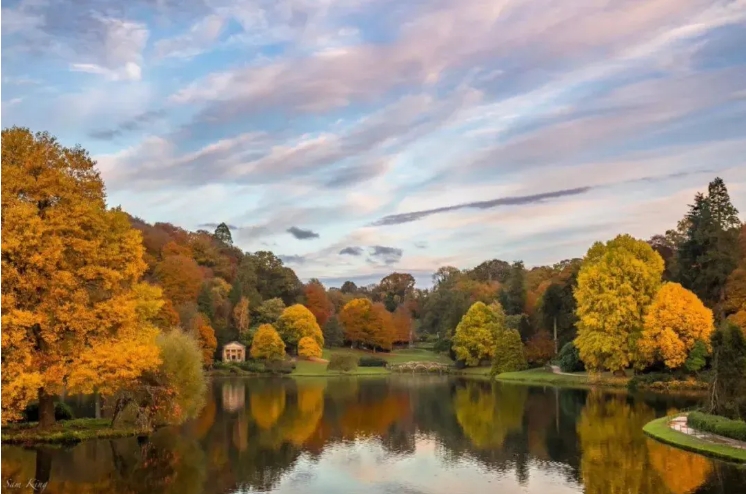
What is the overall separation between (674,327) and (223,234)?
96.2 meters

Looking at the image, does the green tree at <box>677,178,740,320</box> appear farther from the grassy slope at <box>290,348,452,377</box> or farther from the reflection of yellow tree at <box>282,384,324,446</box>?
the grassy slope at <box>290,348,452,377</box>

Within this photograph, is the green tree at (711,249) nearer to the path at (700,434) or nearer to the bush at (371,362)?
the path at (700,434)

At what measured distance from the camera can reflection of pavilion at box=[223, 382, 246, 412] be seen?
43.5 metres

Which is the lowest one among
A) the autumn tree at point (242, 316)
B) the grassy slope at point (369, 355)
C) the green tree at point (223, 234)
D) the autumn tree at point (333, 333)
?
the grassy slope at point (369, 355)

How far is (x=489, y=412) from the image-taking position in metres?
40.8

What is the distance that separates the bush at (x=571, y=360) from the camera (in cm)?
6512

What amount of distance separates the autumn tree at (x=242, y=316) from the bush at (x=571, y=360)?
134 ft

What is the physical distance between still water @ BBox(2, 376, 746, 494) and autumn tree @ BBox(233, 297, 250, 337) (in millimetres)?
42885

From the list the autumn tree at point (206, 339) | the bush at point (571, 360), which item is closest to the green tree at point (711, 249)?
the bush at point (571, 360)

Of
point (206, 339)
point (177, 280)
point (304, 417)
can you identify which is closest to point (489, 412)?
point (304, 417)

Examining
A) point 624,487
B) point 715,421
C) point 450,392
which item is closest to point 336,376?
point 450,392

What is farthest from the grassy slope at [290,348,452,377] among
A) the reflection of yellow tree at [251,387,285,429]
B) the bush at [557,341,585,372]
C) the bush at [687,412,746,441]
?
the bush at [687,412,746,441]

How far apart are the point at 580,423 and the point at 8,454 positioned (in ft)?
87.3

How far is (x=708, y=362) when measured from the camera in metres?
53.9
